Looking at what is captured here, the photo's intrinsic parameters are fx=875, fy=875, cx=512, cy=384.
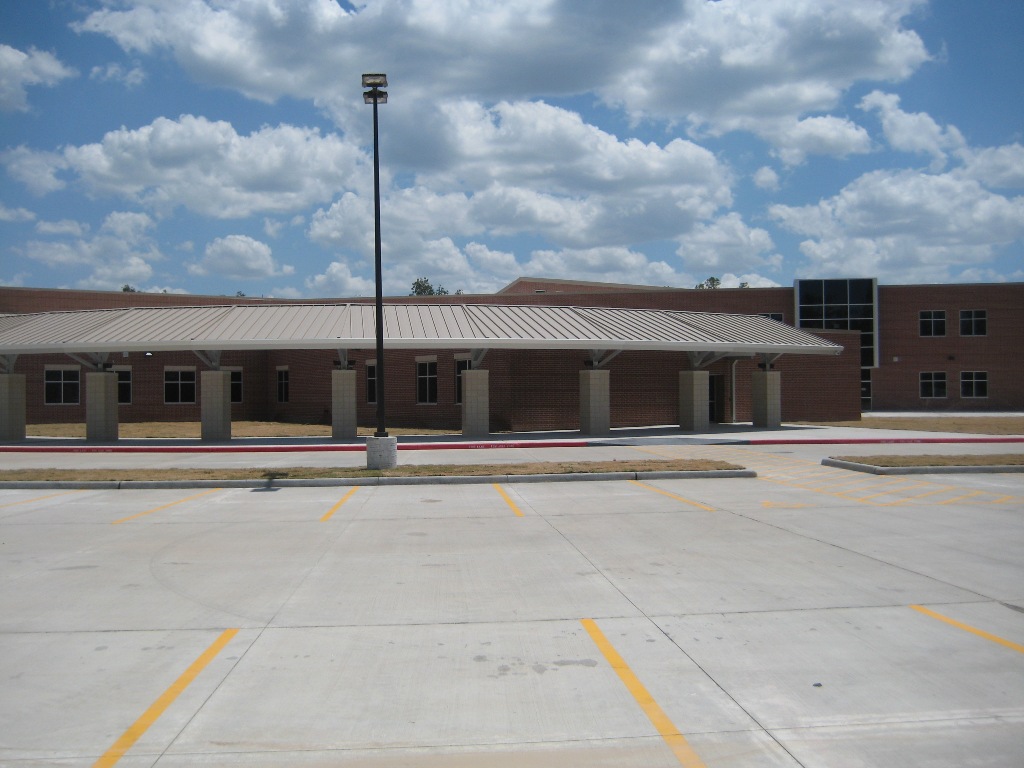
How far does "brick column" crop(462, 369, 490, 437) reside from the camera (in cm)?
3073

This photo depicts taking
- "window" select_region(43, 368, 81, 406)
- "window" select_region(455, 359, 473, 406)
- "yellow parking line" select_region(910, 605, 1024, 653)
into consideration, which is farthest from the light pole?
"window" select_region(43, 368, 81, 406)

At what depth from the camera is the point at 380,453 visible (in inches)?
761

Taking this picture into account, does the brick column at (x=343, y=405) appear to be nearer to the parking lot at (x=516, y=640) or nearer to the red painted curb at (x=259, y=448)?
the red painted curb at (x=259, y=448)

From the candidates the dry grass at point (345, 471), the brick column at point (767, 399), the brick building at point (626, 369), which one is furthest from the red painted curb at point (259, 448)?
the brick column at point (767, 399)

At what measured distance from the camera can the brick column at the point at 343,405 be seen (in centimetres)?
2986

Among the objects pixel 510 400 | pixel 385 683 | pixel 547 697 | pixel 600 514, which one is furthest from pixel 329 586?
pixel 510 400

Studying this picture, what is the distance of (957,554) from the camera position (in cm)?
1005

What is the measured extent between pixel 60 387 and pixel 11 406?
37.9 ft

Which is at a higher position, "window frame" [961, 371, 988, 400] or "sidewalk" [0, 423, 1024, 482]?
"window frame" [961, 371, 988, 400]

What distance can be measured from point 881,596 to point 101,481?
14.8 meters

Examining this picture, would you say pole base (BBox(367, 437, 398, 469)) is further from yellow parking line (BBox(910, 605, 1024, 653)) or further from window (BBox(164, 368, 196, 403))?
window (BBox(164, 368, 196, 403))

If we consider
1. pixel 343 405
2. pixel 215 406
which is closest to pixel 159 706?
pixel 343 405

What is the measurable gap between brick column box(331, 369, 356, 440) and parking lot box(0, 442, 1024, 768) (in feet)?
55.0

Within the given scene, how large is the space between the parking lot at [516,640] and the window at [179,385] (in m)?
31.3
